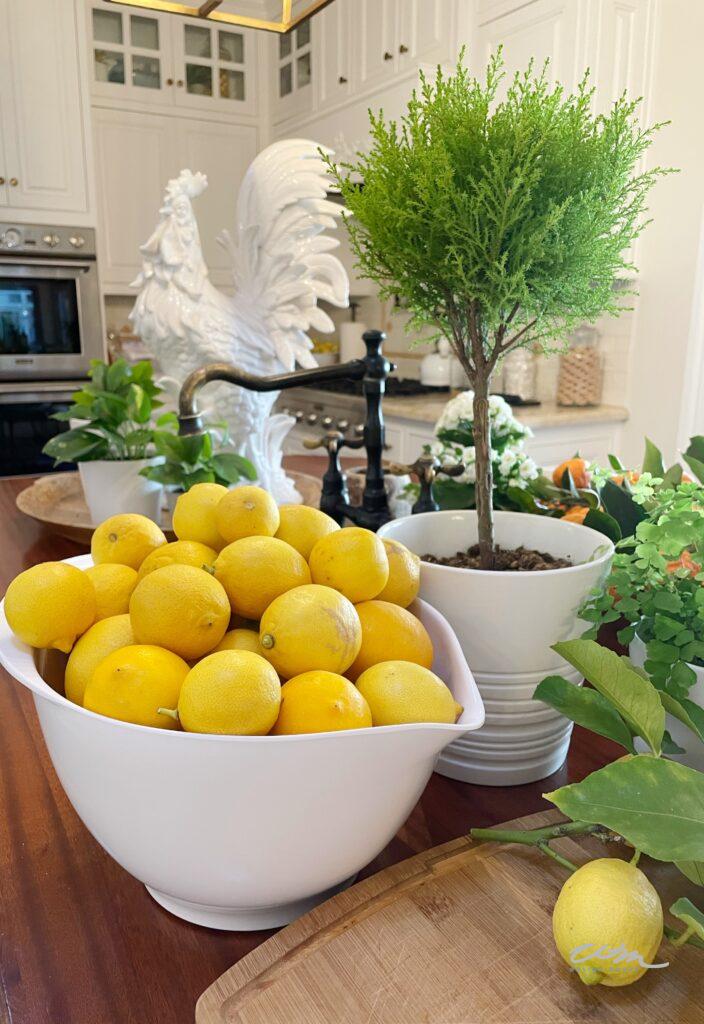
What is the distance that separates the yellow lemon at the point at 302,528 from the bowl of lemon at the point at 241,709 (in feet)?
0.10

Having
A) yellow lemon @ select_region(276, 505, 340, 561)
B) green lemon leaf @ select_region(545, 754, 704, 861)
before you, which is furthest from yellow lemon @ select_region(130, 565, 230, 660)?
green lemon leaf @ select_region(545, 754, 704, 861)

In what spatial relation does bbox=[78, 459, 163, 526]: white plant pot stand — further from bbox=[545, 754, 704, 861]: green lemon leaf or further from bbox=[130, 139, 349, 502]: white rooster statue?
bbox=[545, 754, 704, 861]: green lemon leaf

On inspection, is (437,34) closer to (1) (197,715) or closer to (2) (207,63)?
(2) (207,63)

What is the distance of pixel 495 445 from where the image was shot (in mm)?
972

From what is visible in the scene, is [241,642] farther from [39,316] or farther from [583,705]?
[39,316]

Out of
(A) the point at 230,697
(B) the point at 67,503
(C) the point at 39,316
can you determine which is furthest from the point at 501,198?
(C) the point at 39,316

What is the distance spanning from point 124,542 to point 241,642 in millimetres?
147

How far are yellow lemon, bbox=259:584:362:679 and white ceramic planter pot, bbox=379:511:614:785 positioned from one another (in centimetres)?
13

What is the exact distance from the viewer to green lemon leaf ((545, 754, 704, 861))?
355 mm

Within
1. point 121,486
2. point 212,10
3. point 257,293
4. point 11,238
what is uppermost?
point 212,10

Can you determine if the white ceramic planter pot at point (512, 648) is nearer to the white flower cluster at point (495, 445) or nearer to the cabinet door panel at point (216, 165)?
the white flower cluster at point (495, 445)

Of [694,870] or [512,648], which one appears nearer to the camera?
[694,870]

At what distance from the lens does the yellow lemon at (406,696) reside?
0.43 m

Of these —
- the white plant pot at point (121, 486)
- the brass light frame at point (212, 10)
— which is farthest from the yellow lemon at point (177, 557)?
the brass light frame at point (212, 10)
